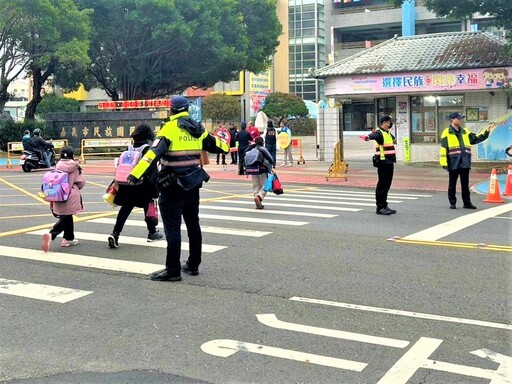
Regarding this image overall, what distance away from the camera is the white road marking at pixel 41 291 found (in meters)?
6.16

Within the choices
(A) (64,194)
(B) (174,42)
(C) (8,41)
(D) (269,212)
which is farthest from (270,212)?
(B) (174,42)

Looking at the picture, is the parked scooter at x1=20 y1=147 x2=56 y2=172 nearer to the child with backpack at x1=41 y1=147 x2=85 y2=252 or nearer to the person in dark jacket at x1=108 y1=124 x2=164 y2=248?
the child with backpack at x1=41 y1=147 x2=85 y2=252

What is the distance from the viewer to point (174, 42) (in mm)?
39125

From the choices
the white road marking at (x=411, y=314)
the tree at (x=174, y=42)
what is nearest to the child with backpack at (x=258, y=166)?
the white road marking at (x=411, y=314)

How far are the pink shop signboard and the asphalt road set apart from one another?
13.1 m

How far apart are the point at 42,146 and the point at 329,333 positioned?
828 inches

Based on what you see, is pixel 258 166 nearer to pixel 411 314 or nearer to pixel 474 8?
pixel 411 314

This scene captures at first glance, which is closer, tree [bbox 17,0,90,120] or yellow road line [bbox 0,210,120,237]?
yellow road line [bbox 0,210,120,237]

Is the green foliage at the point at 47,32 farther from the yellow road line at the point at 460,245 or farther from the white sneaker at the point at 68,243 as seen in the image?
the yellow road line at the point at 460,245

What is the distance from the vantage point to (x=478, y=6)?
1961cm

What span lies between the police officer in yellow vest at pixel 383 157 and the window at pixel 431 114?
42.9ft

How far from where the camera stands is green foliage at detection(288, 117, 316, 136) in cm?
6266

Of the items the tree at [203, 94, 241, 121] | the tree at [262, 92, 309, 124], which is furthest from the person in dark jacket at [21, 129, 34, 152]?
the tree at [203, 94, 241, 121]

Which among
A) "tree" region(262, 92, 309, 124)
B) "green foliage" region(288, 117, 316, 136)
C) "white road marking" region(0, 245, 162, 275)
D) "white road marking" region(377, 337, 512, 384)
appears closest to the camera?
"white road marking" region(377, 337, 512, 384)
